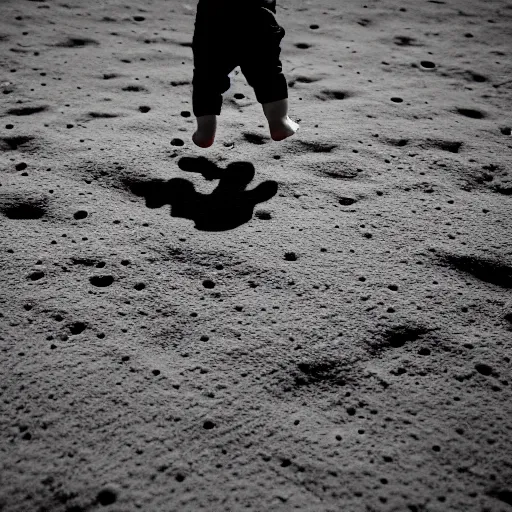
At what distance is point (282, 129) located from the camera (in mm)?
2252

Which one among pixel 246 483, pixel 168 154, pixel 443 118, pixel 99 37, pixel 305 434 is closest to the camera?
pixel 246 483

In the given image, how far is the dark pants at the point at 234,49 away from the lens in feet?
6.89

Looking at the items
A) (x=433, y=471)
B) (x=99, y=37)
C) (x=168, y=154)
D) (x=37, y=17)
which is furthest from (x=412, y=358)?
(x=37, y=17)

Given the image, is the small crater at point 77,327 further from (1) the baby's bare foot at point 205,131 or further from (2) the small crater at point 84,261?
(1) the baby's bare foot at point 205,131

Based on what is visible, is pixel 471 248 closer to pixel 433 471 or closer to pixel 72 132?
pixel 433 471

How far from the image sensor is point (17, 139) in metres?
2.32

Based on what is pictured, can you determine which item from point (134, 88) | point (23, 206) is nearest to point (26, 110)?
point (134, 88)

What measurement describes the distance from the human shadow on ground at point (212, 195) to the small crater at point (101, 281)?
0.39m

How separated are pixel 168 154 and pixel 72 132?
49 centimetres

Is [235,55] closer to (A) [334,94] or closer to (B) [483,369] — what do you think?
(A) [334,94]

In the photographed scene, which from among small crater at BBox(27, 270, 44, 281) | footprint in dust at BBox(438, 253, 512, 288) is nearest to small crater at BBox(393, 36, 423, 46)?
footprint in dust at BBox(438, 253, 512, 288)

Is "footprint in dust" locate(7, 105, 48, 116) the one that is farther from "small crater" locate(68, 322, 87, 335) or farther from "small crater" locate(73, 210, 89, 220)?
Result: "small crater" locate(68, 322, 87, 335)

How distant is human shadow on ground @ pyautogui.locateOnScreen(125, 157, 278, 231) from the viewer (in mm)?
2004

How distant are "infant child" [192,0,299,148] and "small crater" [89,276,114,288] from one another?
808 millimetres
